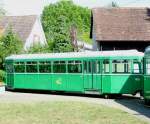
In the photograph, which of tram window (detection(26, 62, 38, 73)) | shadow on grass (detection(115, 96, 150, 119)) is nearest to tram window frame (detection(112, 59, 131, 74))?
shadow on grass (detection(115, 96, 150, 119))

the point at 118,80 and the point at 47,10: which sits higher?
the point at 47,10

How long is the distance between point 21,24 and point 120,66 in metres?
38.1

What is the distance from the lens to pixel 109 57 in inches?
1176

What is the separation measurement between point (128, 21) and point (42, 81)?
15161 millimetres

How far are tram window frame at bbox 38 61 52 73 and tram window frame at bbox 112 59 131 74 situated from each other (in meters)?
5.09

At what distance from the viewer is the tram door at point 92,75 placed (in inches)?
1188

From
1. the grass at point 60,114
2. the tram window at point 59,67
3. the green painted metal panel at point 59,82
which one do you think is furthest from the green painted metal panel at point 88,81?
the grass at point 60,114

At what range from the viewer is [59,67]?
109 ft

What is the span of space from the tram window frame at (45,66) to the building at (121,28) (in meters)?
10.2

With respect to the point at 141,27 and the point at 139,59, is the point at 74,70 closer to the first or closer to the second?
the point at 139,59

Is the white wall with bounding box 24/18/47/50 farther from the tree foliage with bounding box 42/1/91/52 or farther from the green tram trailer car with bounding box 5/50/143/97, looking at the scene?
the tree foliage with bounding box 42/1/91/52

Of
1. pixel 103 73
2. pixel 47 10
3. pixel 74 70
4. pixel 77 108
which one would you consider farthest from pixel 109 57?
pixel 47 10

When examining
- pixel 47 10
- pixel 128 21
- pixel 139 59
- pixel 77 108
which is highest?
pixel 47 10

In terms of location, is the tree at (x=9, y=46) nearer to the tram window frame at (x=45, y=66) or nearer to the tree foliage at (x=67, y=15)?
the tram window frame at (x=45, y=66)
